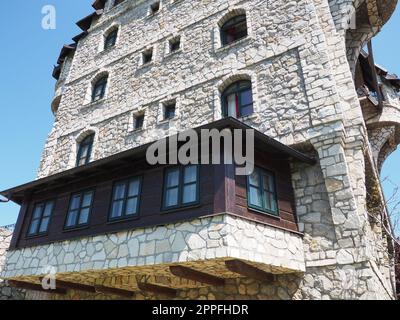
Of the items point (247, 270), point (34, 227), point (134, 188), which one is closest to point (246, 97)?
point (134, 188)

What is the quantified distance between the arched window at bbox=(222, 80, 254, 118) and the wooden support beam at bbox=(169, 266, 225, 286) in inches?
173

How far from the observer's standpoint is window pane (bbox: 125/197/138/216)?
7045mm

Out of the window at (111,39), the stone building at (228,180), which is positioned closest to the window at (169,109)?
the stone building at (228,180)

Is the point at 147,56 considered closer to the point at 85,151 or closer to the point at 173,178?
the point at 85,151

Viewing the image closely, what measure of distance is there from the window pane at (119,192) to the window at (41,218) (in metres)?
2.36

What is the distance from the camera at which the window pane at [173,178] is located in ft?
22.2

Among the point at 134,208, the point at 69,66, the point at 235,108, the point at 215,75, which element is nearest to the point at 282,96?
the point at 235,108

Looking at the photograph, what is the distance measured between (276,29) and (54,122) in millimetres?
9989

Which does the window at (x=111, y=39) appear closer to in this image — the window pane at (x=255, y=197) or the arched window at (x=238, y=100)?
the arched window at (x=238, y=100)

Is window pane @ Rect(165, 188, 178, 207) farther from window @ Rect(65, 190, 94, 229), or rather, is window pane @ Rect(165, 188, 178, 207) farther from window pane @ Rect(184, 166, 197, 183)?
window @ Rect(65, 190, 94, 229)

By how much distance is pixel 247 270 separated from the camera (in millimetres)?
5871

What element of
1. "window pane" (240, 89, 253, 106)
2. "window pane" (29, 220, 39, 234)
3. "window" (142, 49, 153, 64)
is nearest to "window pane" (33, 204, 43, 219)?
"window pane" (29, 220, 39, 234)

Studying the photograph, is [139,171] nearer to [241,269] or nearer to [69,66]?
[241,269]

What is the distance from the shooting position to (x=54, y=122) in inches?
555
